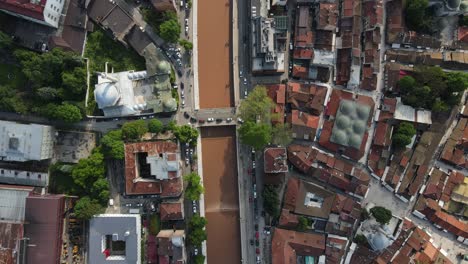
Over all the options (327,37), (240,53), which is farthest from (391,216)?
(240,53)

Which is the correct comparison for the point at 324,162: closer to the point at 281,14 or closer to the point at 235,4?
the point at 281,14

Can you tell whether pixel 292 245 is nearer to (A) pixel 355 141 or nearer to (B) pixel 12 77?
(A) pixel 355 141

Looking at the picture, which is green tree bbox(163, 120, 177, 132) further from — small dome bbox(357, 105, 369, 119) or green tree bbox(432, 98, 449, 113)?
green tree bbox(432, 98, 449, 113)

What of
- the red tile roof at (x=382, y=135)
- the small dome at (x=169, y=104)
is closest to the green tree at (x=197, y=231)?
the small dome at (x=169, y=104)

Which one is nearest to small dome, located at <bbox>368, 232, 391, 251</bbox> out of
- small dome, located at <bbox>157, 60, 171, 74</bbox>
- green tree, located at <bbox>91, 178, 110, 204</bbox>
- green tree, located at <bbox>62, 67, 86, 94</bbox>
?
small dome, located at <bbox>157, 60, 171, 74</bbox>

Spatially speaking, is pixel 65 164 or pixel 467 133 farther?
pixel 467 133

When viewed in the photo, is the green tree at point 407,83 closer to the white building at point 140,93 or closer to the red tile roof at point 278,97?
the red tile roof at point 278,97
